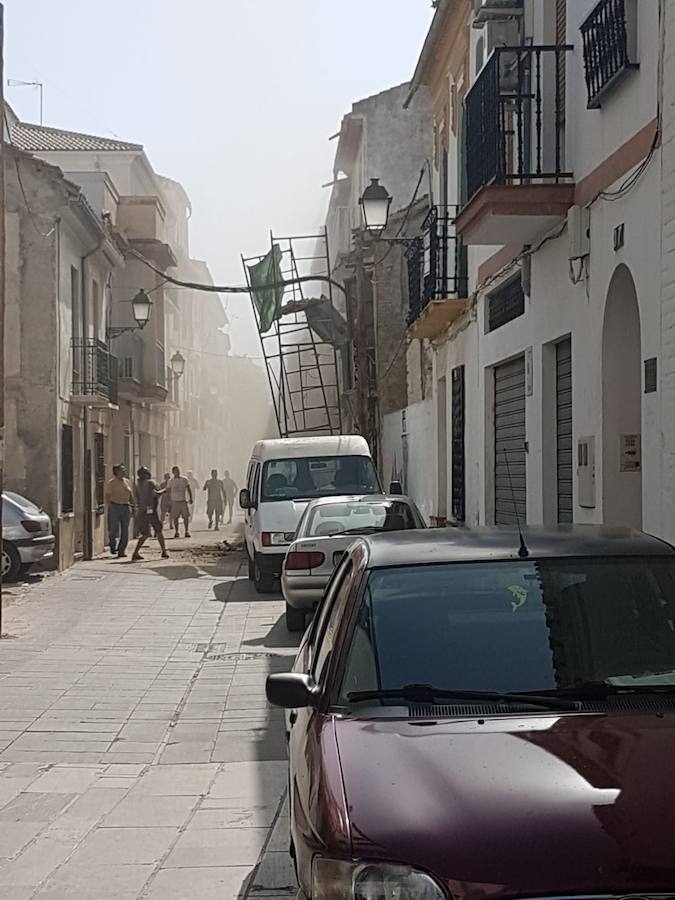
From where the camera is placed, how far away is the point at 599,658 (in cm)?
431

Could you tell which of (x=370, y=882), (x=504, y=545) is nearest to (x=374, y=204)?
(x=504, y=545)

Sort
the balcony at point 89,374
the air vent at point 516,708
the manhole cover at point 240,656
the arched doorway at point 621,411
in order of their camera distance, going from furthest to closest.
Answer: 1. the balcony at point 89,374
2. the manhole cover at point 240,656
3. the arched doorway at point 621,411
4. the air vent at point 516,708

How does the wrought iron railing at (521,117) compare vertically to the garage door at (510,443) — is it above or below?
above

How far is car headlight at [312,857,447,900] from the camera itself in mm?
3098

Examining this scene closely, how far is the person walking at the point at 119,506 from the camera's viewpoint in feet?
78.3

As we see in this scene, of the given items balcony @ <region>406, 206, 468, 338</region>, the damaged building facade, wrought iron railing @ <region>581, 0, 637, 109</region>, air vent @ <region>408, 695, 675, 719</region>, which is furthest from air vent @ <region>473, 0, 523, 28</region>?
air vent @ <region>408, 695, 675, 719</region>

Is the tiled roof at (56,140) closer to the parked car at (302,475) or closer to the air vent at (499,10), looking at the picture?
the parked car at (302,475)

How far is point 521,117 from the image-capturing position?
11898 mm

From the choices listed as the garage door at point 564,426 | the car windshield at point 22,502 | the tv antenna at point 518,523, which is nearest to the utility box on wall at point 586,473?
the tv antenna at point 518,523

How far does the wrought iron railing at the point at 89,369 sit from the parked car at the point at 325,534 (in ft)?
32.4

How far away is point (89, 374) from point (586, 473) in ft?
48.7

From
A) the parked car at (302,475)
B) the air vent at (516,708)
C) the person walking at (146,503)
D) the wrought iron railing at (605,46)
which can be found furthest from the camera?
the person walking at (146,503)

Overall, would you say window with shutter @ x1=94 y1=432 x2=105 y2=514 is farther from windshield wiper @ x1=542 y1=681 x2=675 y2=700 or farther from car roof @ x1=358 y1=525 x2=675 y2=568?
windshield wiper @ x1=542 y1=681 x2=675 y2=700

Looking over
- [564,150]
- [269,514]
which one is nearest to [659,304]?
[564,150]
